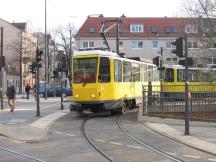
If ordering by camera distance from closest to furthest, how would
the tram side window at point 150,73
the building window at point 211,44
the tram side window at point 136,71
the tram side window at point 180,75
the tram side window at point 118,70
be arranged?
1. the tram side window at point 118,70
2. the tram side window at point 136,71
3. the building window at point 211,44
4. the tram side window at point 150,73
5. the tram side window at point 180,75

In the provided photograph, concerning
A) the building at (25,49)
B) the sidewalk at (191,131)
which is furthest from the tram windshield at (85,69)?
the building at (25,49)

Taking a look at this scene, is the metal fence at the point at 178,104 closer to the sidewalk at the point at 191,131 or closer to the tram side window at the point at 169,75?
the sidewalk at the point at 191,131

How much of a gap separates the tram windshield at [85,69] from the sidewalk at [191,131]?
3.40 m

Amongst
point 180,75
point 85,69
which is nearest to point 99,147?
point 85,69

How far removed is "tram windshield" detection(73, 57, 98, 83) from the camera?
25734mm

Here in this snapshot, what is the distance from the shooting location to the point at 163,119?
23359 millimetres

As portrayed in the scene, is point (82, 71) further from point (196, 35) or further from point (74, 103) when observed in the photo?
point (196, 35)

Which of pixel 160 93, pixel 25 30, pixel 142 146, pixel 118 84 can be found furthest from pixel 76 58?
pixel 25 30

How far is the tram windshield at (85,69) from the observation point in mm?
25734

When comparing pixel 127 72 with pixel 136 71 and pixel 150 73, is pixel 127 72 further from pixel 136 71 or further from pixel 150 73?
pixel 150 73

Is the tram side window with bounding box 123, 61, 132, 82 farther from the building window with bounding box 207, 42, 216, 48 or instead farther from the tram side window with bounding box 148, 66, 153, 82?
the building window with bounding box 207, 42, 216, 48

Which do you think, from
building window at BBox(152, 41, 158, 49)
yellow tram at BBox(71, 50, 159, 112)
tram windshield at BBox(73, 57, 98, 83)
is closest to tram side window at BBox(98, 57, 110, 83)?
yellow tram at BBox(71, 50, 159, 112)

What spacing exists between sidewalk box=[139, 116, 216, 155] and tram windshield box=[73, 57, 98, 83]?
3401mm

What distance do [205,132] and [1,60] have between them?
1928 cm
